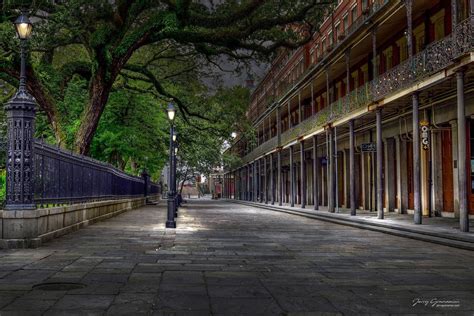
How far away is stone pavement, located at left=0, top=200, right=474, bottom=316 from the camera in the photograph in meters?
6.10

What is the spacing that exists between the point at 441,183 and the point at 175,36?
39.6 feet

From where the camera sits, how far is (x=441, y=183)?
22.6 metres

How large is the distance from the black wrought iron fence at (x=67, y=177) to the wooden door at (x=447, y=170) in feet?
44.7

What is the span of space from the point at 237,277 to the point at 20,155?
6551 millimetres

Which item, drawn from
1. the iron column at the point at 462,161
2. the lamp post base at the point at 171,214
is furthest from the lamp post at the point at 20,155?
the iron column at the point at 462,161

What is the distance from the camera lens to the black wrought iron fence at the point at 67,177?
13367mm

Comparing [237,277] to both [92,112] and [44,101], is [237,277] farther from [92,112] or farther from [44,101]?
[44,101]

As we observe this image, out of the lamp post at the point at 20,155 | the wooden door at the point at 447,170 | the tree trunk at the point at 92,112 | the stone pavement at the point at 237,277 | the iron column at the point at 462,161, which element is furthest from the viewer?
the tree trunk at the point at 92,112

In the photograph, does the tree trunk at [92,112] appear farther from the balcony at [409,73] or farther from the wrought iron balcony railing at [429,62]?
the wrought iron balcony railing at [429,62]

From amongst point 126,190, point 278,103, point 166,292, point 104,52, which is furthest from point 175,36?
point 278,103

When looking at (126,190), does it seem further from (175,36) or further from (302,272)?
(302,272)

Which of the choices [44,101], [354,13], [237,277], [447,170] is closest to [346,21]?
[354,13]

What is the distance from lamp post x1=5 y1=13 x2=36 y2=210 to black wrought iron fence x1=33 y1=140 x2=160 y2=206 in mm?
511

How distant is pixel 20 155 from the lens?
1232cm
